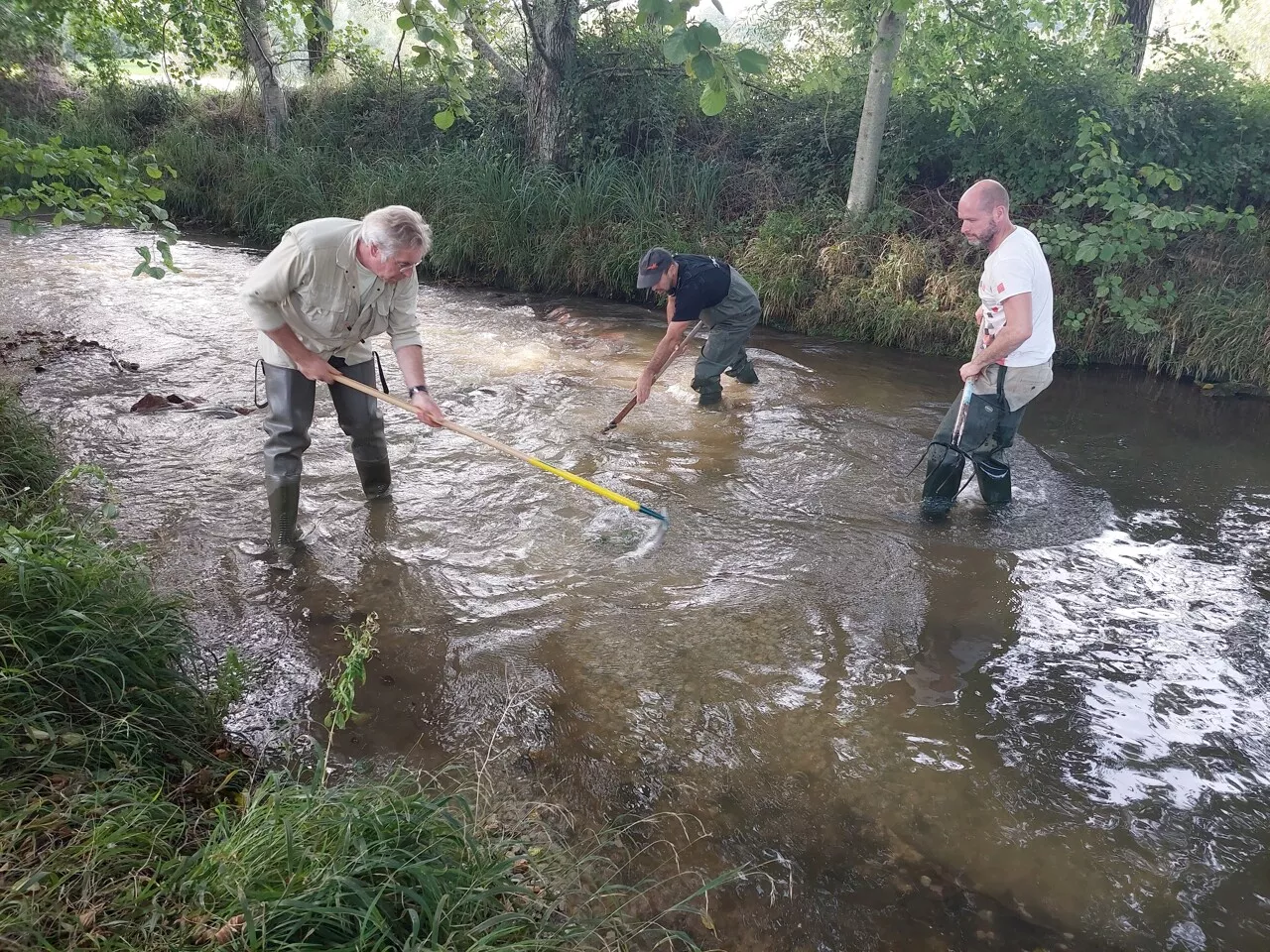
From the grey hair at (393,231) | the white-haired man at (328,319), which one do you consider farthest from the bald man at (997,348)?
the white-haired man at (328,319)

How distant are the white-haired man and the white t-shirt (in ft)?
9.72

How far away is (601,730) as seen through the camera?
3.36 m

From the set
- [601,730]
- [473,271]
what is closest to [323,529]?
[601,730]

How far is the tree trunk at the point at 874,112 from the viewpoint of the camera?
8078 mm

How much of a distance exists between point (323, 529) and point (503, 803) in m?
2.36

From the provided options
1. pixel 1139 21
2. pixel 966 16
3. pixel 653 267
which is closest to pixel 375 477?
pixel 653 267

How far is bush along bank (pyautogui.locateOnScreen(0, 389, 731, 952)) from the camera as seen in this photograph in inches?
77.3

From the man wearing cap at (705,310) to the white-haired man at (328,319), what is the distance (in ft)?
6.76

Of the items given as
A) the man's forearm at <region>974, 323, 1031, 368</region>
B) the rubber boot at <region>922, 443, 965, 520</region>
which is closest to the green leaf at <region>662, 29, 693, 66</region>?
the man's forearm at <region>974, 323, 1031, 368</region>

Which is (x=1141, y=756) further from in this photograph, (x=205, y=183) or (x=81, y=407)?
(x=205, y=183)

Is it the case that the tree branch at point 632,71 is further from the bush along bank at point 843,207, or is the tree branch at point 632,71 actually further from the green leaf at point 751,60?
the green leaf at point 751,60

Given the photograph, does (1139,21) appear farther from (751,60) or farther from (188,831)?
(188,831)

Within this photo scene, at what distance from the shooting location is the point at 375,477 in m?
5.00

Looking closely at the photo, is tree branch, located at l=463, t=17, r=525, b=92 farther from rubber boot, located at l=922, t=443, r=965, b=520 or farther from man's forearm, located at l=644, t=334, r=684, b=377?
rubber boot, located at l=922, t=443, r=965, b=520
